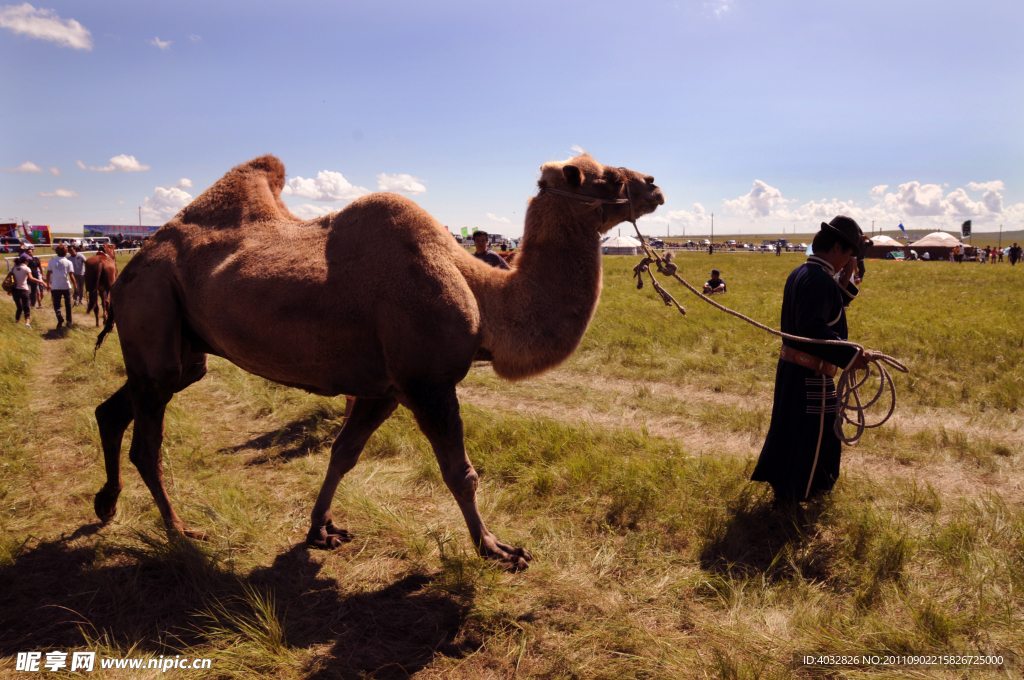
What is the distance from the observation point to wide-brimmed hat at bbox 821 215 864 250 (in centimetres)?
437

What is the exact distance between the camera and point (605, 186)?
3898 mm

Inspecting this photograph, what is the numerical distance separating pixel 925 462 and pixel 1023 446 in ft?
4.48

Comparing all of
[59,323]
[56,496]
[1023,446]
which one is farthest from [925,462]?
[59,323]

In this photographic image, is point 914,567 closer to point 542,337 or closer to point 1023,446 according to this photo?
point 542,337

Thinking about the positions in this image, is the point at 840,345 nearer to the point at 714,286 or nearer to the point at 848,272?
the point at 848,272

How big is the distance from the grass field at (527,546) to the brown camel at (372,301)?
0.46 metres

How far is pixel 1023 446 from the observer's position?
20.2 feet

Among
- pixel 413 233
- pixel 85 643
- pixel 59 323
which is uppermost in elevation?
pixel 413 233

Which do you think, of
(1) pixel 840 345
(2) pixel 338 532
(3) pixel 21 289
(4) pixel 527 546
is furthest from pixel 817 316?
(3) pixel 21 289

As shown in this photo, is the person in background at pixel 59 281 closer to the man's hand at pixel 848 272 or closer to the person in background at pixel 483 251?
the person in background at pixel 483 251

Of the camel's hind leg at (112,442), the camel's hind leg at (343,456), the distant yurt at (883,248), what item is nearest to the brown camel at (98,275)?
the camel's hind leg at (112,442)

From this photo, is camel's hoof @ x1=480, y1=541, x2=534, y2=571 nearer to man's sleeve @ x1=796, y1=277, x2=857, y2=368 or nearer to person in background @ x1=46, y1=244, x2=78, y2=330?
man's sleeve @ x1=796, y1=277, x2=857, y2=368

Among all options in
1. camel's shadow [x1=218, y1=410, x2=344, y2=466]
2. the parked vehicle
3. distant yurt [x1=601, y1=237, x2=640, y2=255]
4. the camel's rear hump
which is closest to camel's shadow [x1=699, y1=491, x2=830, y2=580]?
the camel's rear hump

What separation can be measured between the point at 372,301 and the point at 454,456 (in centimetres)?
114
